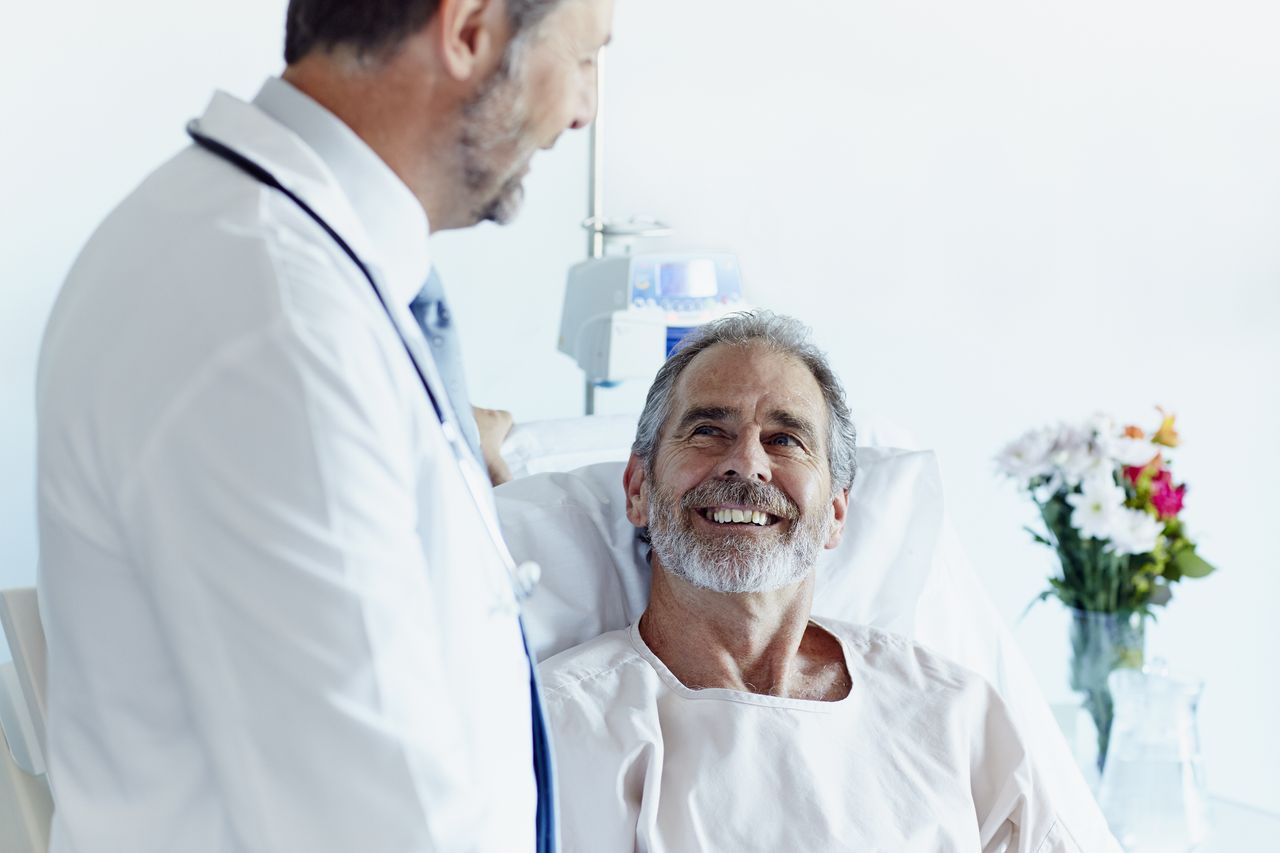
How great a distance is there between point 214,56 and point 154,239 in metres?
1.75

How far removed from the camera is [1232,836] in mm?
2105

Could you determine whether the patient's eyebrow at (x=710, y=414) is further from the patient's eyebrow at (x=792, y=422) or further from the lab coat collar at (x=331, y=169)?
the lab coat collar at (x=331, y=169)

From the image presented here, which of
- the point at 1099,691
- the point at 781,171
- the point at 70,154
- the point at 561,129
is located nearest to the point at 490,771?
the point at 561,129

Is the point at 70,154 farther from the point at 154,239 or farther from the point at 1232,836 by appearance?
the point at 1232,836

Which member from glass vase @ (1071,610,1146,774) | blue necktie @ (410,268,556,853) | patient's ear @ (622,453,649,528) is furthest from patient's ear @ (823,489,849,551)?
blue necktie @ (410,268,556,853)

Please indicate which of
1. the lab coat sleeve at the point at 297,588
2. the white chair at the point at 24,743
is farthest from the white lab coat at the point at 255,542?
the white chair at the point at 24,743

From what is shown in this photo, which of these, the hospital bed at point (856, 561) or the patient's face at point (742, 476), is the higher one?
the patient's face at point (742, 476)

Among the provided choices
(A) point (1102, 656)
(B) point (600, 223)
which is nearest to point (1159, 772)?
(A) point (1102, 656)

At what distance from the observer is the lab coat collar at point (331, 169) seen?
2.69ft

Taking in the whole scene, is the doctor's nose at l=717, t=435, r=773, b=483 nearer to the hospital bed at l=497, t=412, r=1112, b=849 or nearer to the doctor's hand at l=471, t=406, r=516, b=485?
the hospital bed at l=497, t=412, r=1112, b=849

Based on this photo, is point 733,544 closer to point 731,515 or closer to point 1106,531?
point 731,515

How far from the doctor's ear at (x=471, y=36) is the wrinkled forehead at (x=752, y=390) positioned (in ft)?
3.04

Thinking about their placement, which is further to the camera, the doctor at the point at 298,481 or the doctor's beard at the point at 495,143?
the doctor's beard at the point at 495,143

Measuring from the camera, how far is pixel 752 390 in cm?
174
